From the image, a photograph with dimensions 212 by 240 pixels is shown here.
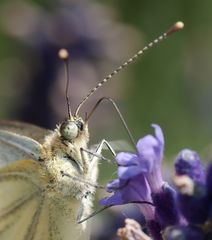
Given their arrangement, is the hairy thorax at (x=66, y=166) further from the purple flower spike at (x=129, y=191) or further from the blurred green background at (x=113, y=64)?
the blurred green background at (x=113, y=64)

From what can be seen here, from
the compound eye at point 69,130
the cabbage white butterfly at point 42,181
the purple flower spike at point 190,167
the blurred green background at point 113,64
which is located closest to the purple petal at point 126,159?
the purple flower spike at point 190,167

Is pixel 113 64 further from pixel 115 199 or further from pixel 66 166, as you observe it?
pixel 115 199

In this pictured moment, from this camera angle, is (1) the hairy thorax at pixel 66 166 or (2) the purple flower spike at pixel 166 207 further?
(1) the hairy thorax at pixel 66 166

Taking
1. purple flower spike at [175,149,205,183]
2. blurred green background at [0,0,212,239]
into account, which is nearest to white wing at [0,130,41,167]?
purple flower spike at [175,149,205,183]

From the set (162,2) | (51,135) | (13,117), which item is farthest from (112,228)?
(162,2)

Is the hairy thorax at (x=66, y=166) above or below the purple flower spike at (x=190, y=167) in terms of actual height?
below

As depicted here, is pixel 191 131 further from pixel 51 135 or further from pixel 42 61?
pixel 51 135

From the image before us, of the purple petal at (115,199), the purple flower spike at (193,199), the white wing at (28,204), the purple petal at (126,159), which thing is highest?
the purple petal at (126,159)

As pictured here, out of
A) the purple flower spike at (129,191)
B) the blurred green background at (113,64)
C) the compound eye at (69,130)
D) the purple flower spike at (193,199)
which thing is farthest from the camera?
the blurred green background at (113,64)
